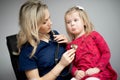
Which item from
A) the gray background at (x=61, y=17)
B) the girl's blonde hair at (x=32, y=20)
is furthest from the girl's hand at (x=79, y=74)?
the gray background at (x=61, y=17)

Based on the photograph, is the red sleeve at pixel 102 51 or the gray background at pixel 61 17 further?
the gray background at pixel 61 17

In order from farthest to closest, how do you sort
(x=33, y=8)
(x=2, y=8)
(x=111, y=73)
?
(x=2, y=8)
(x=111, y=73)
(x=33, y=8)

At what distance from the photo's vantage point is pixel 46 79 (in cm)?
148

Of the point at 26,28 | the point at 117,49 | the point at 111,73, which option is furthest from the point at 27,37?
the point at 117,49

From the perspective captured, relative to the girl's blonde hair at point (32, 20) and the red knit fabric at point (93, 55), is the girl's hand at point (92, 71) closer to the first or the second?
the red knit fabric at point (93, 55)

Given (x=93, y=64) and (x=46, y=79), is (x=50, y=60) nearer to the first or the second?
(x=46, y=79)

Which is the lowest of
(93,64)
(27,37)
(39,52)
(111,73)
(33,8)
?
(111,73)

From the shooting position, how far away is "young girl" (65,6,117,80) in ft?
4.98

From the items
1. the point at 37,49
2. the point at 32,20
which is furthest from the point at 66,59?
the point at 32,20

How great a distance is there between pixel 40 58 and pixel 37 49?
69 millimetres

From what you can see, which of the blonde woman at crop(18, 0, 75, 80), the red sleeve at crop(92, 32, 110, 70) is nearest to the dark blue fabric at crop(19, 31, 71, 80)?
the blonde woman at crop(18, 0, 75, 80)

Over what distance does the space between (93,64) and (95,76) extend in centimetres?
10

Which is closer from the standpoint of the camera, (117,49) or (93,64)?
(93,64)

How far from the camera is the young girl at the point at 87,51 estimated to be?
4.98ft
